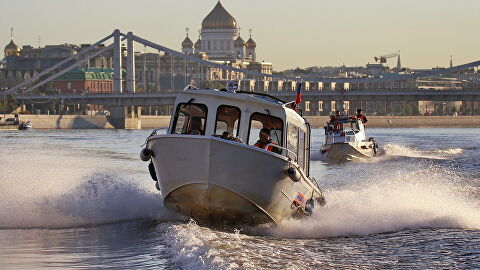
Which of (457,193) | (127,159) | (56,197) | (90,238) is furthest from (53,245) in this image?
(127,159)

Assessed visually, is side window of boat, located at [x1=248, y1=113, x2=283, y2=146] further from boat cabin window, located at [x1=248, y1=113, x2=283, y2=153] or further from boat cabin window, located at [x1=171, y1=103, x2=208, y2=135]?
boat cabin window, located at [x1=171, y1=103, x2=208, y2=135]

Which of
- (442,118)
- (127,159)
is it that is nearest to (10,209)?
(127,159)

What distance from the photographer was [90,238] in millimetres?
20516

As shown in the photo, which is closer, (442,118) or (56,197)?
(56,197)

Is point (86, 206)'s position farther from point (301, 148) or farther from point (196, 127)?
point (301, 148)

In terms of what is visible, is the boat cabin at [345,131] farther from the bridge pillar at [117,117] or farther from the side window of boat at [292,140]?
the bridge pillar at [117,117]

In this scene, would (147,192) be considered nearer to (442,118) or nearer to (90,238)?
(90,238)

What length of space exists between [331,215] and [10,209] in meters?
5.95

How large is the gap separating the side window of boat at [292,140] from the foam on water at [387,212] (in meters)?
1.23

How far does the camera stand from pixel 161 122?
161375 millimetres

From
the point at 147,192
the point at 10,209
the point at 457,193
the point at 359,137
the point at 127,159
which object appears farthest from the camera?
the point at 359,137

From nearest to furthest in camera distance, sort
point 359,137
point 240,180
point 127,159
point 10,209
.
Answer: point 240,180 < point 10,209 < point 127,159 < point 359,137

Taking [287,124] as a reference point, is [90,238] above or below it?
below

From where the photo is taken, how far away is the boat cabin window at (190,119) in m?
21.7
